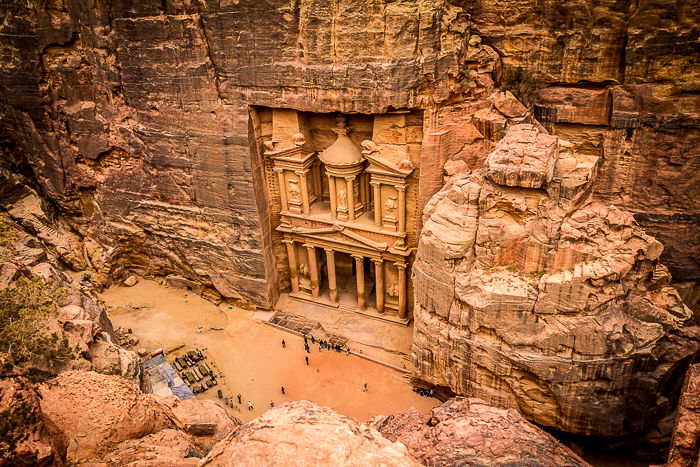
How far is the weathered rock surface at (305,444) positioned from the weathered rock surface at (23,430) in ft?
10.0

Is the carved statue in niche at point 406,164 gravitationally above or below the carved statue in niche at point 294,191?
above

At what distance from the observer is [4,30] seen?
23.5 meters

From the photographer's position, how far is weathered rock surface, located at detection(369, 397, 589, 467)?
7.36 metres

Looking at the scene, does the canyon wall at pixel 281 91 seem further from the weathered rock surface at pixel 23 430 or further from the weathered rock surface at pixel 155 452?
the weathered rock surface at pixel 23 430

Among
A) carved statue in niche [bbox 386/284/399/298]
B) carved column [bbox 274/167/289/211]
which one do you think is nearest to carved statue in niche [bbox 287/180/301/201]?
carved column [bbox 274/167/289/211]

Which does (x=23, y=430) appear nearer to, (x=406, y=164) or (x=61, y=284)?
(x=61, y=284)

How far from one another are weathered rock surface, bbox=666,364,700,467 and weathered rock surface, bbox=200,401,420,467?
4.60m

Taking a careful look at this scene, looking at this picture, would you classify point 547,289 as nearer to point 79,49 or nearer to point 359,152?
point 359,152

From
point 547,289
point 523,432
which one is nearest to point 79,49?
point 547,289

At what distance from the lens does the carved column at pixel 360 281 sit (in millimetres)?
22391

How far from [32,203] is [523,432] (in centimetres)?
2602

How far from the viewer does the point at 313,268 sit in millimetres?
23688

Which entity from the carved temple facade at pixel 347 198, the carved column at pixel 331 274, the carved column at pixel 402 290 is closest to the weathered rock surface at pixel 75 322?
the carved temple facade at pixel 347 198

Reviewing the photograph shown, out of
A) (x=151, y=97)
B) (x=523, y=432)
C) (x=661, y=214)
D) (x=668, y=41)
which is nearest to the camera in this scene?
(x=523, y=432)
